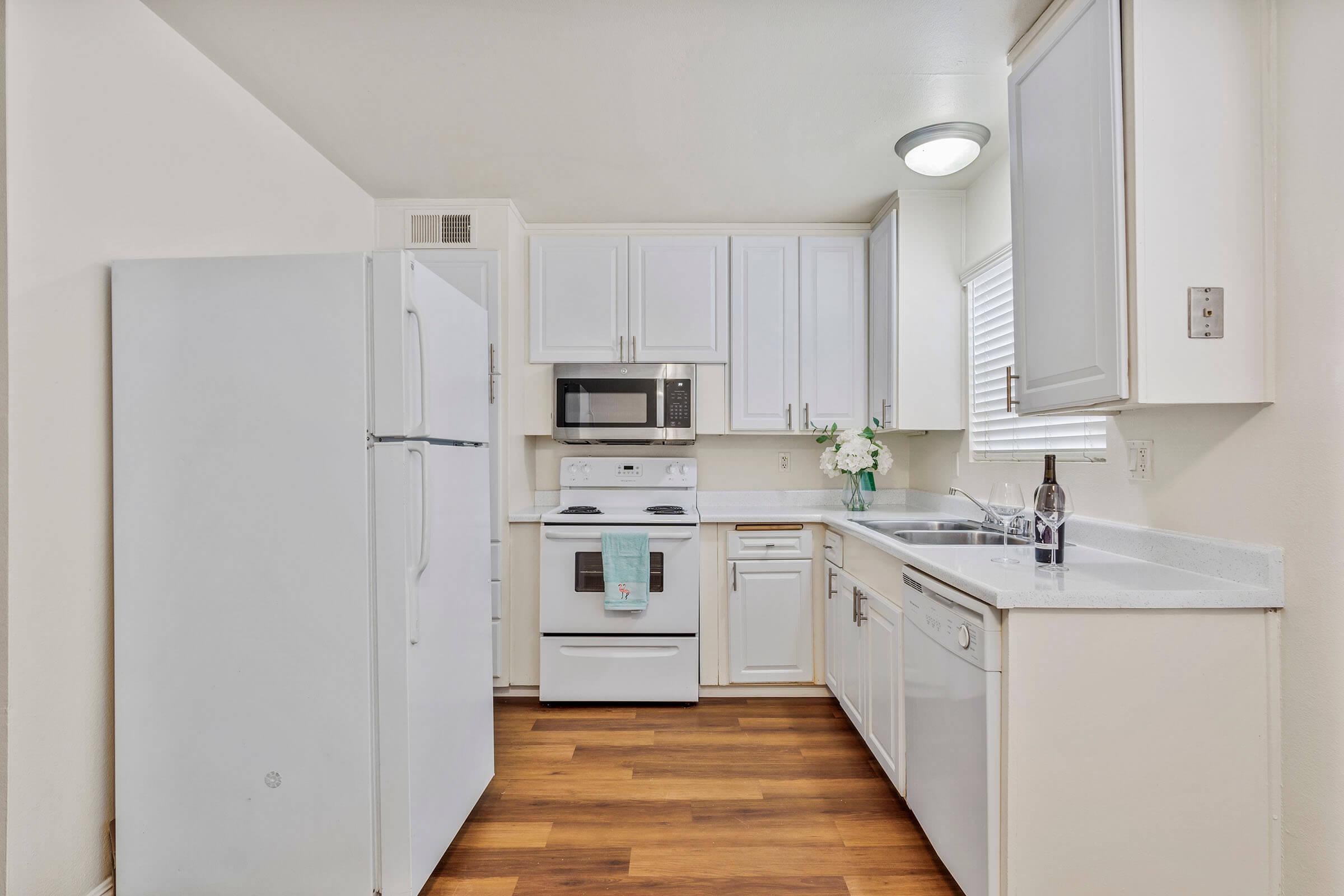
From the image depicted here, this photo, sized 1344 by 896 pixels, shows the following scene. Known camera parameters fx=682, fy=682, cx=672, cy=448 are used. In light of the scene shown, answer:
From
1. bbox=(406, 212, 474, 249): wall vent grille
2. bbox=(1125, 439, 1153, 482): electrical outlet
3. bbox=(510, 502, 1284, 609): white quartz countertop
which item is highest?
bbox=(406, 212, 474, 249): wall vent grille

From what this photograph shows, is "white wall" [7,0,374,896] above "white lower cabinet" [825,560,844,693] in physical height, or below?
above

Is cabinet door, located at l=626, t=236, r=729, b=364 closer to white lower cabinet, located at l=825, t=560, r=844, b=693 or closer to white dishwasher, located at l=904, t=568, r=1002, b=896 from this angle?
white lower cabinet, located at l=825, t=560, r=844, b=693

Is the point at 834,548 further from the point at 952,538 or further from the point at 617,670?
the point at 617,670

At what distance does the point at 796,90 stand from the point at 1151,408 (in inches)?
56.7

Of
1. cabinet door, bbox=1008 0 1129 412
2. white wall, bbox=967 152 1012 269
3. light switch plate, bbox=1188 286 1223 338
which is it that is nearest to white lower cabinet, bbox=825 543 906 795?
cabinet door, bbox=1008 0 1129 412

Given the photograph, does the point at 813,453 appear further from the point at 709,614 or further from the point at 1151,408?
the point at 1151,408

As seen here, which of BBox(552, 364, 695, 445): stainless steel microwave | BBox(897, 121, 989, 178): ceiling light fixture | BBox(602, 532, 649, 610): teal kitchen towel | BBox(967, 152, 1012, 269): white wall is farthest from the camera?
BBox(552, 364, 695, 445): stainless steel microwave

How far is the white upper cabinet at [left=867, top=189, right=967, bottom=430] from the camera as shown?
10.2 feet

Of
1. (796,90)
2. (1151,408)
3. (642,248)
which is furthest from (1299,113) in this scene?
(642,248)

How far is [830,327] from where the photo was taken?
3533mm

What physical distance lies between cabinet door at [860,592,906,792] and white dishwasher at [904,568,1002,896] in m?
0.09

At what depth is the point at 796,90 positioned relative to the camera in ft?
7.32

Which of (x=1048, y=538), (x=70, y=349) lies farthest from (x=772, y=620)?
(x=70, y=349)

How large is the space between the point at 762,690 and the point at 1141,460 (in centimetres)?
197
